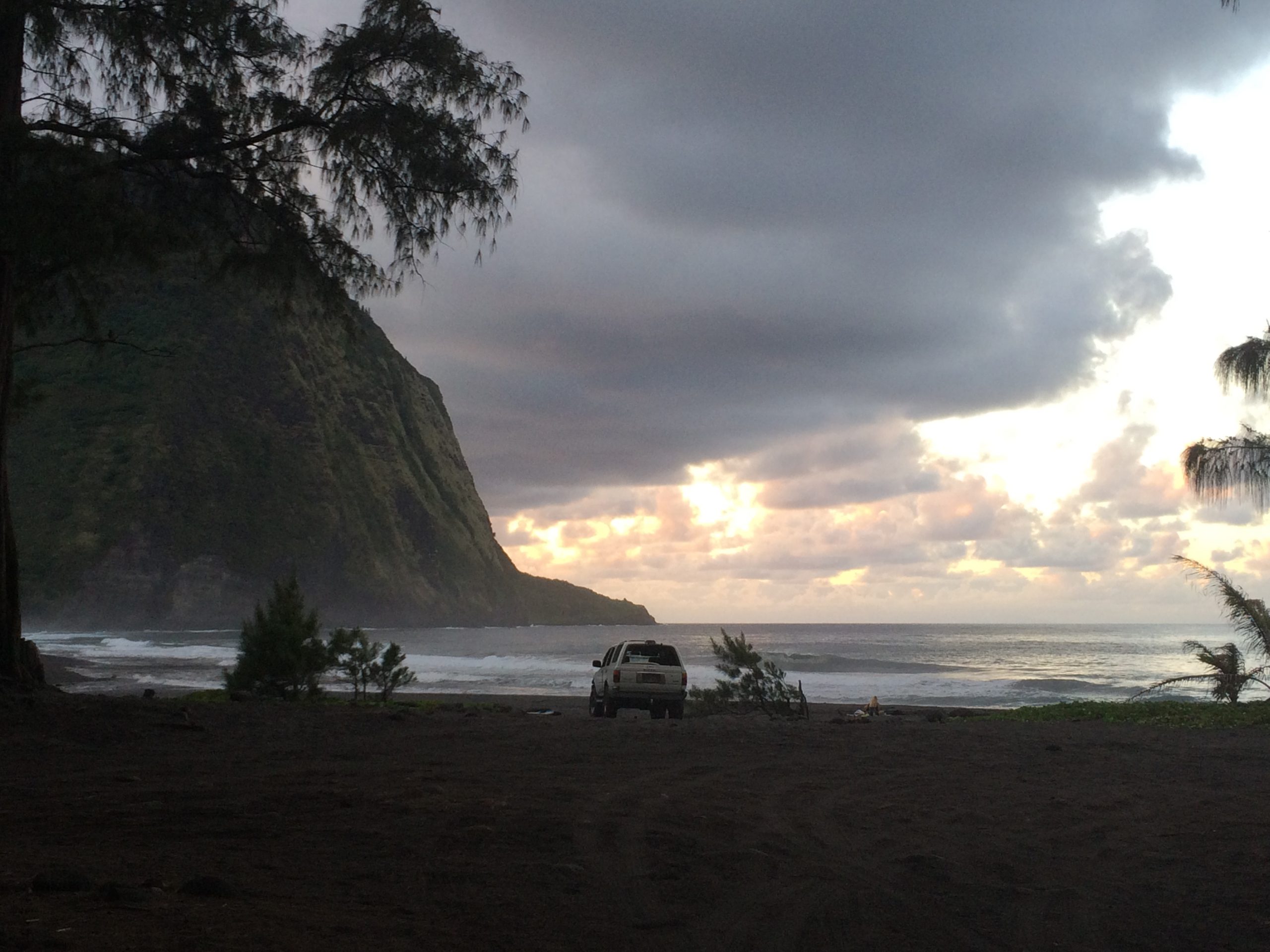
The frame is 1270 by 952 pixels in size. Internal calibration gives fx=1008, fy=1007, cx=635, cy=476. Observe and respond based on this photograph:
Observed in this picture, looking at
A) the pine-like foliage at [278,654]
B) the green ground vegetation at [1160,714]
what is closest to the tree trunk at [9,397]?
the pine-like foliage at [278,654]

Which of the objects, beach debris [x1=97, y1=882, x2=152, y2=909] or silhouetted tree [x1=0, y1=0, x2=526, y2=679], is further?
silhouetted tree [x1=0, y1=0, x2=526, y2=679]

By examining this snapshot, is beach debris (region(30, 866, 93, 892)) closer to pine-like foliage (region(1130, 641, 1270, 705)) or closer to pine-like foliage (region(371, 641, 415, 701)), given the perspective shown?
pine-like foliage (region(371, 641, 415, 701))

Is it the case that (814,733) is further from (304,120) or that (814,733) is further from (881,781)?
(304,120)

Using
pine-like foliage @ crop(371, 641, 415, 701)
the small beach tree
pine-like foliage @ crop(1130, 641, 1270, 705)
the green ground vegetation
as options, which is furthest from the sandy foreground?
pine-like foliage @ crop(371, 641, 415, 701)

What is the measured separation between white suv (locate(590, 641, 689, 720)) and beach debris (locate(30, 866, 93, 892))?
14884 millimetres

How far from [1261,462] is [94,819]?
1673 cm

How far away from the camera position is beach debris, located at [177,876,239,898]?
174 inches

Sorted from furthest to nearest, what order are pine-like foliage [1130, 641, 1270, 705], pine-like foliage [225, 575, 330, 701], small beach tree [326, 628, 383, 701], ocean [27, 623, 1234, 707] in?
ocean [27, 623, 1234, 707] < small beach tree [326, 628, 383, 701] < pine-like foliage [1130, 641, 1270, 705] < pine-like foliage [225, 575, 330, 701]

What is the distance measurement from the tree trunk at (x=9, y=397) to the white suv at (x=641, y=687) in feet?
32.2

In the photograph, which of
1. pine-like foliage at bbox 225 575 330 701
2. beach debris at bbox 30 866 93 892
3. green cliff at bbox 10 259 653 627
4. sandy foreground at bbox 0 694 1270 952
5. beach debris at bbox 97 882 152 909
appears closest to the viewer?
beach debris at bbox 97 882 152 909

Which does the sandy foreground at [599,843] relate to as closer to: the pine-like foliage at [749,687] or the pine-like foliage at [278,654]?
the pine-like foliage at [278,654]

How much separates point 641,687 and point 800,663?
4147 centimetres

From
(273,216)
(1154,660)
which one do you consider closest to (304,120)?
(273,216)

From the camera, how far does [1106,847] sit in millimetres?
6551
